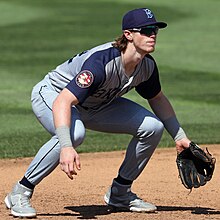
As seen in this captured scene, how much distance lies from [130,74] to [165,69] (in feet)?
29.6

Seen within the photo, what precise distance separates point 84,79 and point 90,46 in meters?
11.9

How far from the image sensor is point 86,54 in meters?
5.89

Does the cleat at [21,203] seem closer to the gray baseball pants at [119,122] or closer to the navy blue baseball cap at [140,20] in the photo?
the gray baseball pants at [119,122]

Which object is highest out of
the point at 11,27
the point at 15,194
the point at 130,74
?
the point at 130,74

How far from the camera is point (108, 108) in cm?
606

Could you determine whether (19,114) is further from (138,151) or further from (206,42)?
(206,42)

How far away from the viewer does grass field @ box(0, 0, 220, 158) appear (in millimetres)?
9875

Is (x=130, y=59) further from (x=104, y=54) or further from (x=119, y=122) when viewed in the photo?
(x=119, y=122)

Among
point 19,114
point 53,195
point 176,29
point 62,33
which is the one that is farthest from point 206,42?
point 53,195

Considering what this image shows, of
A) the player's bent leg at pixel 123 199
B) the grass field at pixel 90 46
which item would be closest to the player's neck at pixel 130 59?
the player's bent leg at pixel 123 199

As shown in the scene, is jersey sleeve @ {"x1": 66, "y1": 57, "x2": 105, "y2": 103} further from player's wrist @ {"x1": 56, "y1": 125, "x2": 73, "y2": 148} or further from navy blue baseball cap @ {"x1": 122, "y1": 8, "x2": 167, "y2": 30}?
navy blue baseball cap @ {"x1": 122, "y1": 8, "x2": 167, "y2": 30}

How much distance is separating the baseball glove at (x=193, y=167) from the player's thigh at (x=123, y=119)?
0.37 m

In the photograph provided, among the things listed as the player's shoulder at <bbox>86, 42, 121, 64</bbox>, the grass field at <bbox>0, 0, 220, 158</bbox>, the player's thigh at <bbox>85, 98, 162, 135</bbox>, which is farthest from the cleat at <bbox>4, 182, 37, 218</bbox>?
the grass field at <bbox>0, 0, 220, 158</bbox>

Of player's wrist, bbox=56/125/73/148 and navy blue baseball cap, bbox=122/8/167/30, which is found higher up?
navy blue baseball cap, bbox=122/8/167/30
